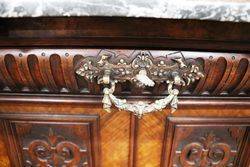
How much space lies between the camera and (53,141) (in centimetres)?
53

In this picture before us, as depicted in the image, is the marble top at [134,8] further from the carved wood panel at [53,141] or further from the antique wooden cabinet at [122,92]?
the carved wood panel at [53,141]

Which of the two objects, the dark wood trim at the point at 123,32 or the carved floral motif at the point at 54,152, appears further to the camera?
the carved floral motif at the point at 54,152

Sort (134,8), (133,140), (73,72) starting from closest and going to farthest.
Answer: (134,8) → (73,72) → (133,140)

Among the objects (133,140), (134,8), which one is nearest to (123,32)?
(134,8)

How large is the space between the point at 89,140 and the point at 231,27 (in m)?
0.30

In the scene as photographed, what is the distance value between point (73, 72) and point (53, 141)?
6.6 inches

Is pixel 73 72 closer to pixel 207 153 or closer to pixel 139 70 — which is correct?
pixel 139 70

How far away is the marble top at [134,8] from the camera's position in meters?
0.30

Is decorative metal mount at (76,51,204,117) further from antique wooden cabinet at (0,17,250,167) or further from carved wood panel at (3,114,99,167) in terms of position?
carved wood panel at (3,114,99,167)

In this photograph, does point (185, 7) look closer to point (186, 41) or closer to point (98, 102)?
point (186, 41)

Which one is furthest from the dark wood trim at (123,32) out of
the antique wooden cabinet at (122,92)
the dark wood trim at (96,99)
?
the dark wood trim at (96,99)

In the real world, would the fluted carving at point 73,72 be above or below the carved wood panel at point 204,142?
above

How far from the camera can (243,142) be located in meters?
0.54

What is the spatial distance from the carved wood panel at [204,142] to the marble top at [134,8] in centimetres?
24
